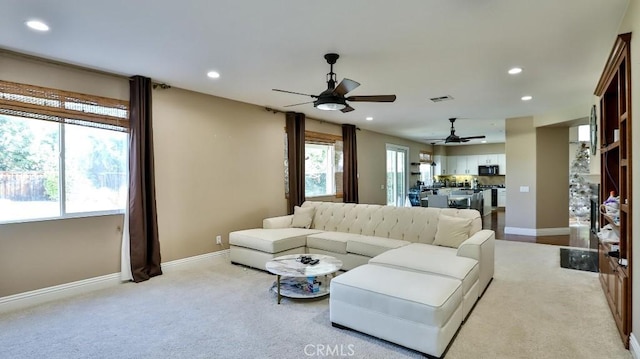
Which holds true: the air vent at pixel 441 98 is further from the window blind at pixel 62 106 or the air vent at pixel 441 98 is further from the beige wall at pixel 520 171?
the window blind at pixel 62 106

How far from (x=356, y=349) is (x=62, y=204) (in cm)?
366

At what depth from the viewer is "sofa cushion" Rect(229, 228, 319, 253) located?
452 centimetres

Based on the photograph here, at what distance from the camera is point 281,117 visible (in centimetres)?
647

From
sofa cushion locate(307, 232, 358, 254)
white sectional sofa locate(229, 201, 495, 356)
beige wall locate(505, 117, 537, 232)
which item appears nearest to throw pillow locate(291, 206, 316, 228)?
white sectional sofa locate(229, 201, 495, 356)

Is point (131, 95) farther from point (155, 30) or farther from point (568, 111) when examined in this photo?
point (568, 111)

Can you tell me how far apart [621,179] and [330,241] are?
317 cm

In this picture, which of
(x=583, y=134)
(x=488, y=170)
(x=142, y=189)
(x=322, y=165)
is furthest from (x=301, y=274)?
(x=488, y=170)

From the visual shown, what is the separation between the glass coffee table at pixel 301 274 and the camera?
338 cm

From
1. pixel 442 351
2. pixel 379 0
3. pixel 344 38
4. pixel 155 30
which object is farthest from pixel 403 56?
pixel 442 351

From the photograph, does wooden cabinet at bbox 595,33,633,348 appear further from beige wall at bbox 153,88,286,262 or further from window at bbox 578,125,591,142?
window at bbox 578,125,591,142

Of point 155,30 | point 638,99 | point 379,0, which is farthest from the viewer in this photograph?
point 155,30

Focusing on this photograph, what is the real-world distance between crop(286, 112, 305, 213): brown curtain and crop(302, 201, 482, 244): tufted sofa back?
0.91 meters

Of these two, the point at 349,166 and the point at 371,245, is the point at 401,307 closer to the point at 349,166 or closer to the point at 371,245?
the point at 371,245

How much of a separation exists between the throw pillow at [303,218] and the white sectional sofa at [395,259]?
0.02m
